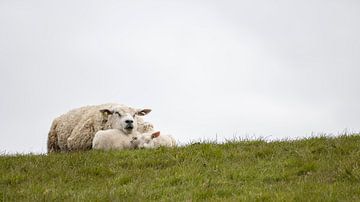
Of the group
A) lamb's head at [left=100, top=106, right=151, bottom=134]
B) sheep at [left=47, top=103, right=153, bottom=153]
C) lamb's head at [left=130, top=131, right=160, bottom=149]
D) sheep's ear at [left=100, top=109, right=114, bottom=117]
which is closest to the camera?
lamb's head at [left=130, top=131, right=160, bottom=149]

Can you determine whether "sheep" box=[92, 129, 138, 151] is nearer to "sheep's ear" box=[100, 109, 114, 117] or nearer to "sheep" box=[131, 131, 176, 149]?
"sheep" box=[131, 131, 176, 149]

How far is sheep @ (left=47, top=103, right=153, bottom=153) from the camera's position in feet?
50.6

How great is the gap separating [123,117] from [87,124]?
1.56 m

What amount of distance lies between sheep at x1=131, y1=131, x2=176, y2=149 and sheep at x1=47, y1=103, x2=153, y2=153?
70cm

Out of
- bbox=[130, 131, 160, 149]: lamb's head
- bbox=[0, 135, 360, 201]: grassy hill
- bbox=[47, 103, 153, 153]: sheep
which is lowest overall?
bbox=[0, 135, 360, 201]: grassy hill

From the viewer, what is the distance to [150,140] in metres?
13.8

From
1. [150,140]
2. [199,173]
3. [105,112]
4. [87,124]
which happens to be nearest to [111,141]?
[150,140]

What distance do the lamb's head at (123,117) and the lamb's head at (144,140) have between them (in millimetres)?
606

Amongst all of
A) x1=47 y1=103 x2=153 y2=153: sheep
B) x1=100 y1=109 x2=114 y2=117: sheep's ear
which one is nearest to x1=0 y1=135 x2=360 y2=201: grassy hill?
x1=47 y1=103 x2=153 y2=153: sheep

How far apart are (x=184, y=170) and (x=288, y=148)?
8.27 feet

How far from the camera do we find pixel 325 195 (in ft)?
25.9

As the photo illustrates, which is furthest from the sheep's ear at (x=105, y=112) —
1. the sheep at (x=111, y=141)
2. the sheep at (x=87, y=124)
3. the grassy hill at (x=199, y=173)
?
the grassy hill at (x=199, y=173)

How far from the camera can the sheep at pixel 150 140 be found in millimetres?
13703

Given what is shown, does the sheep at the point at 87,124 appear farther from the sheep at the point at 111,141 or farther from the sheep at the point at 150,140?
the sheep at the point at 150,140
